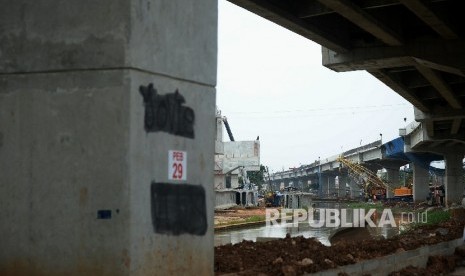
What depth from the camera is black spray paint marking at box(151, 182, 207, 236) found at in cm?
687

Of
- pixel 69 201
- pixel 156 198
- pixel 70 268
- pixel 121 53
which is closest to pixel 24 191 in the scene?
pixel 69 201

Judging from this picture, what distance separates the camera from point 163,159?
700cm

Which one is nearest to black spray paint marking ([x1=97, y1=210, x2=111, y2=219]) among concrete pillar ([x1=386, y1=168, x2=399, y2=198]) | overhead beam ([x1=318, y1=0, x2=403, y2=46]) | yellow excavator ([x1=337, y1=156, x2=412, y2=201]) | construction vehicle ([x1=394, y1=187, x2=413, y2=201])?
overhead beam ([x1=318, y1=0, x2=403, y2=46])

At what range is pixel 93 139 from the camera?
21.6 feet

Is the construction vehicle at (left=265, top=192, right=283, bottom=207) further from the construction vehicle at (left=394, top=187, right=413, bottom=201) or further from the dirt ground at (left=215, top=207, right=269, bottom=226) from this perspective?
the construction vehicle at (left=394, top=187, right=413, bottom=201)

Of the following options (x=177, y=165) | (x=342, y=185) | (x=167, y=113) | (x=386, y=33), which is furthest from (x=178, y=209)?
(x=342, y=185)

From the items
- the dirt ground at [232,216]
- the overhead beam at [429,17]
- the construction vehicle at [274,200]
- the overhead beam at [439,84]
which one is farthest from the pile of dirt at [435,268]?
the construction vehicle at [274,200]

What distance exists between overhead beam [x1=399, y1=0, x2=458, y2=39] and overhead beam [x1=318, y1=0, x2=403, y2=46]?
1.12 m

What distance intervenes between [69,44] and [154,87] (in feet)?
3.45

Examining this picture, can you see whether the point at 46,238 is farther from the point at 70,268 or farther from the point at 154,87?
the point at 154,87

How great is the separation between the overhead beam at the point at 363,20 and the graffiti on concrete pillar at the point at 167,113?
8.76m

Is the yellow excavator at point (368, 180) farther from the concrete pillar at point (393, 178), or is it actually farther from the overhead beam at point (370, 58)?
the overhead beam at point (370, 58)

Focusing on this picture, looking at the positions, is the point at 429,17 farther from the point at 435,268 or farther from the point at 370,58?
the point at 435,268

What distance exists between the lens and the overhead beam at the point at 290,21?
51.3 feet
